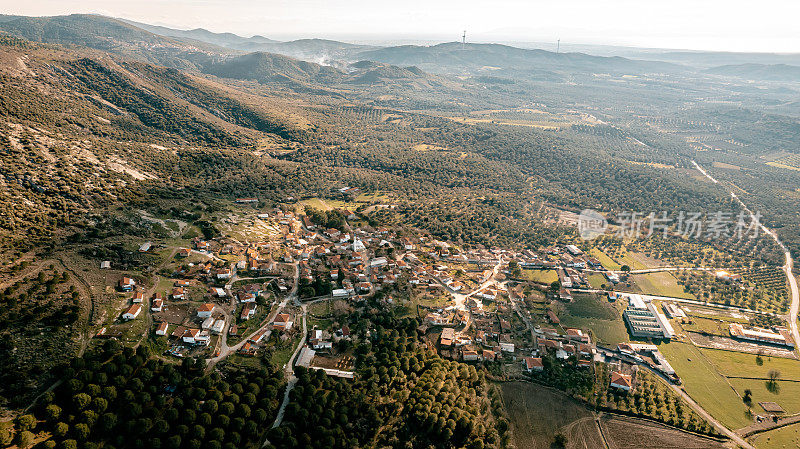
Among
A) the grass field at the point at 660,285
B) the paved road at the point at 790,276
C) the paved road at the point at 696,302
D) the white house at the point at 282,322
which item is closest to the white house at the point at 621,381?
the paved road at the point at 696,302

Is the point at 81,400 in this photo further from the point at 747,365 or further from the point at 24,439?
the point at 747,365

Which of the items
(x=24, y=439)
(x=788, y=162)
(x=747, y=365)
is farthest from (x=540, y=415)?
(x=788, y=162)

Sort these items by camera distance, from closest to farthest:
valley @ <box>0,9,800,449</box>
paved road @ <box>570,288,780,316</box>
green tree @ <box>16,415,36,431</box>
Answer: green tree @ <box>16,415,36,431</box>, valley @ <box>0,9,800,449</box>, paved road @ <box>570,288,780,316</box>

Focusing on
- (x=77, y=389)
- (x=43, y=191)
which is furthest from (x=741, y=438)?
(x=43, y=191)

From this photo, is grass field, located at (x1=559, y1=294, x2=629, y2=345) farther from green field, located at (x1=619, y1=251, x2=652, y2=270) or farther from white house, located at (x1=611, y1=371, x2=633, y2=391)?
green field, located at (x1=619, y1=251, x2=652, y2=270)

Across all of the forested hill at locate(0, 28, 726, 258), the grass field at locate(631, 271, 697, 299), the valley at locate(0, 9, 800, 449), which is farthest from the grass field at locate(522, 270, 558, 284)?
the grass field at locate(631, 271, 697, 299)
